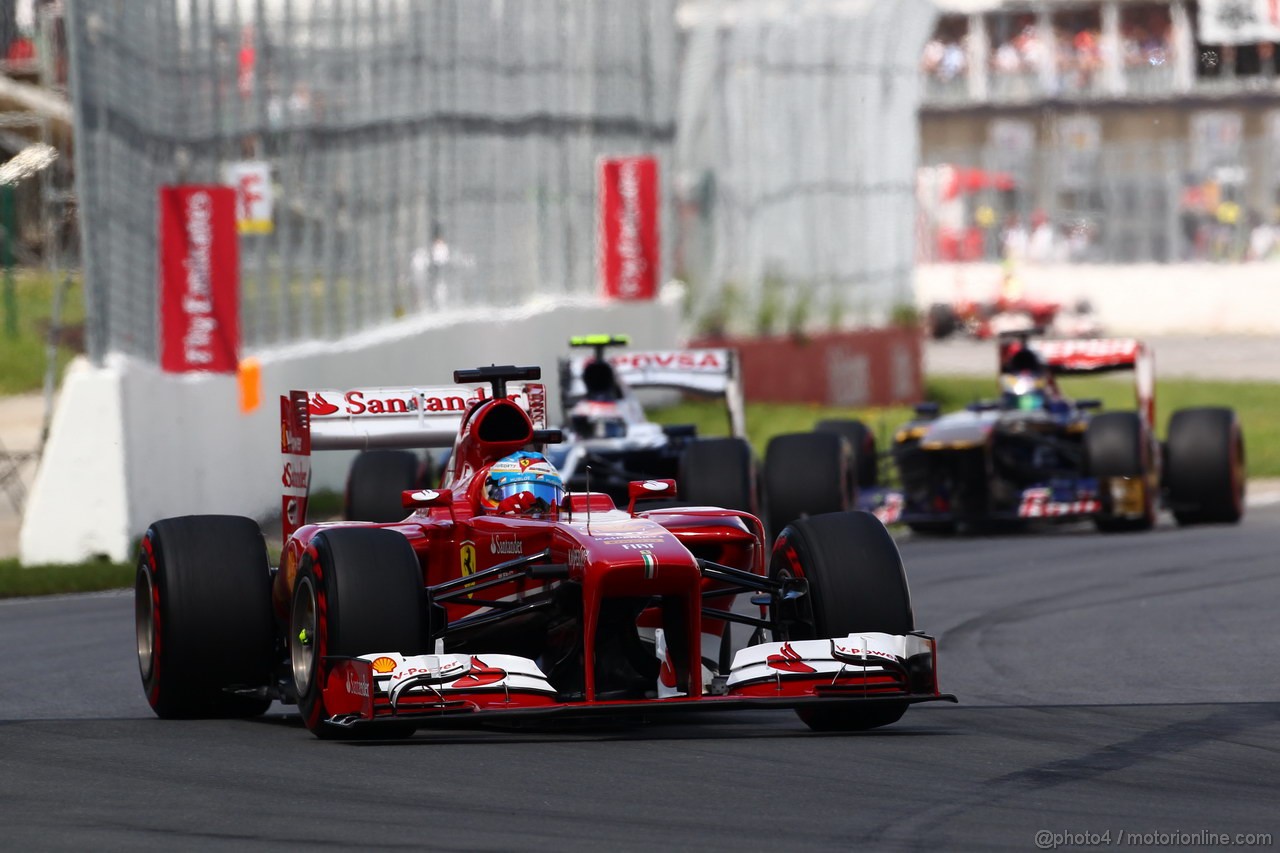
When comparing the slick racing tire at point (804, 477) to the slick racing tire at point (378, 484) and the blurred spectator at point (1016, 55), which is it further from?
the blurred spectator at point (1016, 55)

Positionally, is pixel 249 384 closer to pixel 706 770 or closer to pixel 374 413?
pixel 374 413

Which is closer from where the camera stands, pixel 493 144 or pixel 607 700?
pixel 607 700

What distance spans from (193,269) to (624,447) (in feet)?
10.7

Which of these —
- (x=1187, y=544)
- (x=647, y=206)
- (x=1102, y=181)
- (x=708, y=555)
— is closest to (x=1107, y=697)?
(x=708, y=555)

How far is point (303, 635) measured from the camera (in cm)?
855

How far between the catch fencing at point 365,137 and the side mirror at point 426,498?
259 inches

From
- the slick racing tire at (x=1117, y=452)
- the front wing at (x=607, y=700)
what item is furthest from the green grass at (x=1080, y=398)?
the front wing at (x=607, y=700)

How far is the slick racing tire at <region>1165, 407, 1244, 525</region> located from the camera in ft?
58.1

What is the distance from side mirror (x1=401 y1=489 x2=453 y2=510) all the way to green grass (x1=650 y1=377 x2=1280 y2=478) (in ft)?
43.3

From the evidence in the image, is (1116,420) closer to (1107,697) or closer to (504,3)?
(1107,697)

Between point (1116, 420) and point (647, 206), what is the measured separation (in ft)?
38.7

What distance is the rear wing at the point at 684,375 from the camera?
53.7 feet

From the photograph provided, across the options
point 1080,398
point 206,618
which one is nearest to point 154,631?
point 206,618

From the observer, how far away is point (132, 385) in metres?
15.5
